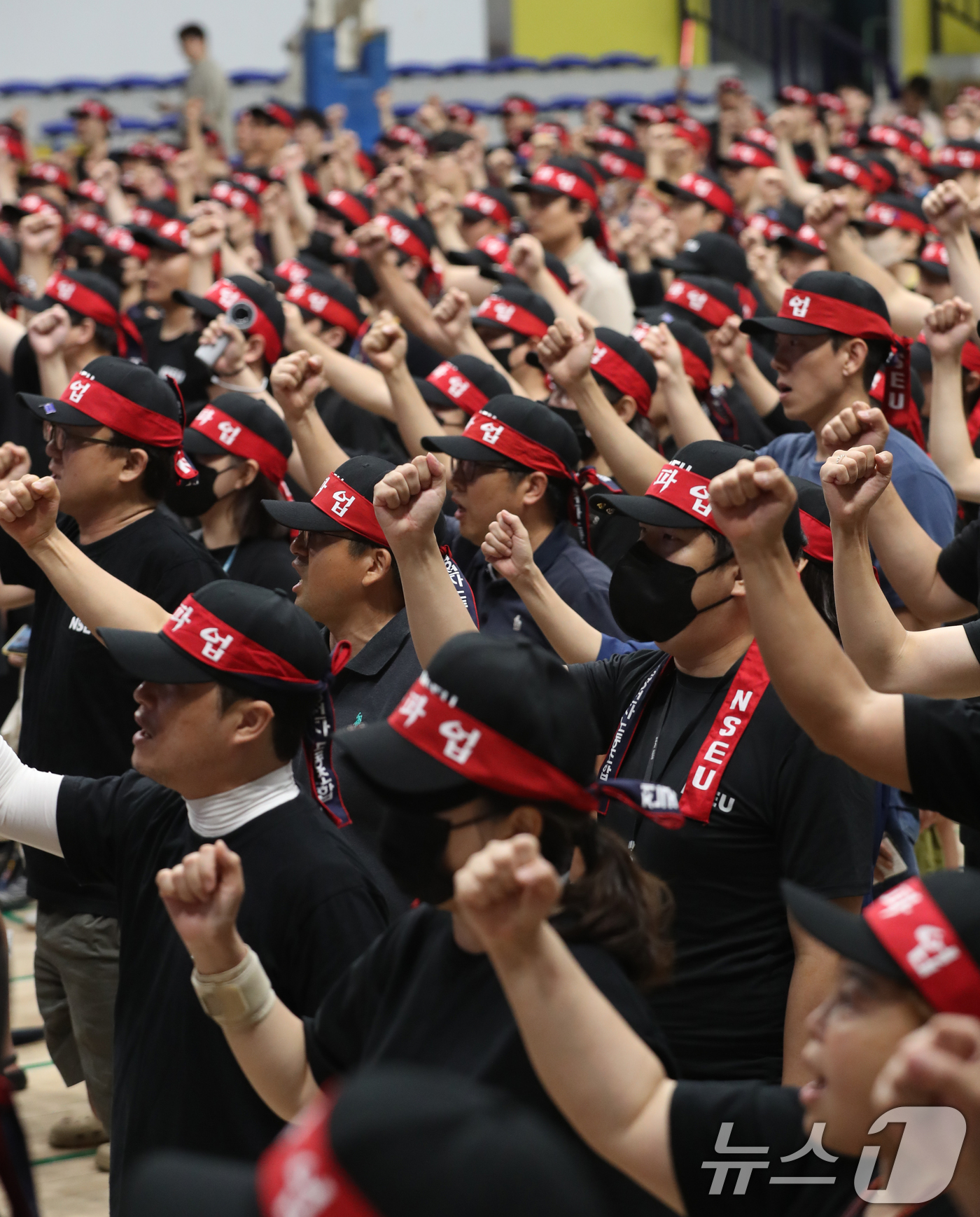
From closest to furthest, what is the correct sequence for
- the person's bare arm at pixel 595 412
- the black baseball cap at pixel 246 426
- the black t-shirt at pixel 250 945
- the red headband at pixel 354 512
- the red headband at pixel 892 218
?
the black t-shirt at pixel 250 945, the red headband at pixel 354 512, the person's bare arm at pixel 595 412, the black baseball cap at pixel 246 426, the red headband at pixel 892 218

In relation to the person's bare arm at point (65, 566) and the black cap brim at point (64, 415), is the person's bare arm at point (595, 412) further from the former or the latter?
the person's bare arm at point (65, 566)

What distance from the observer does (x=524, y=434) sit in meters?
4.29

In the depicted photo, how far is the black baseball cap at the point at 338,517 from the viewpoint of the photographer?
3736 mm

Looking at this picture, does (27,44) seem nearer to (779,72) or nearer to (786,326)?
(779,72)

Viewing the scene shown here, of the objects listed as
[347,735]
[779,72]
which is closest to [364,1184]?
[347,735]

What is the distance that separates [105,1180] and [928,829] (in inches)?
97.2

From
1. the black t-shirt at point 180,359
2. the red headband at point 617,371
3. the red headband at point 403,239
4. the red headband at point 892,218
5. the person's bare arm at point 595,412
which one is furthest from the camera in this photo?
the red headband at point 892,218

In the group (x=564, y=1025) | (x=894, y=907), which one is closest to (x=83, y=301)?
(x=564, y=1025)

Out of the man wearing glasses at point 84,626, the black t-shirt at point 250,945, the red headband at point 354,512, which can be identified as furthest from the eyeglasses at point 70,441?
the black t-shirt at point 250,945

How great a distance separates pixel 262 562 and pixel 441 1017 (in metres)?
2.65

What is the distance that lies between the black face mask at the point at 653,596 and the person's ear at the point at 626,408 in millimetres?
2076

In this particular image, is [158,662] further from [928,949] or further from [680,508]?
[928,949]

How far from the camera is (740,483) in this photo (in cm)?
231

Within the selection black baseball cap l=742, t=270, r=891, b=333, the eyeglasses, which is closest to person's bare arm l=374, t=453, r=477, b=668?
the eyeglasses
